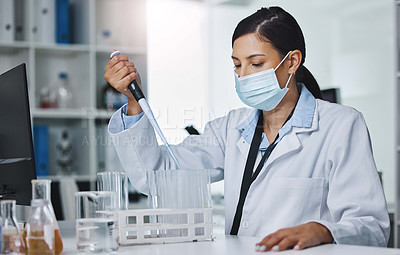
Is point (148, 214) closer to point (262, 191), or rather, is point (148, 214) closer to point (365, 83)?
point (262, 191)

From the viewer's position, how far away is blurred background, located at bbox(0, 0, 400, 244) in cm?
327

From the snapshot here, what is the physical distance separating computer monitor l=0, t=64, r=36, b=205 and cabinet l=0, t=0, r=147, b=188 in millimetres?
1813

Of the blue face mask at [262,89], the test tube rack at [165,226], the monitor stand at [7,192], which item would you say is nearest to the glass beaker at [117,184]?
the test tube rack at [165,226]

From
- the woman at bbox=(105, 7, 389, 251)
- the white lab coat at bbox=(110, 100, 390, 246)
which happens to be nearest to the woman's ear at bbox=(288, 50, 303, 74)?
the woman at bbox=(105, 7, 389, 251)

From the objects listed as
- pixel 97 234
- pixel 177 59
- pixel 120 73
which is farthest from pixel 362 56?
pixel 97 234

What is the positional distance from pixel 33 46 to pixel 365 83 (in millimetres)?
2042

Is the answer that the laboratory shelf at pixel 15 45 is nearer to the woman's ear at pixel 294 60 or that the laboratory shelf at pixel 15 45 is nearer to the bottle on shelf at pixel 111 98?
the bottle on shelf at pixel 111 98

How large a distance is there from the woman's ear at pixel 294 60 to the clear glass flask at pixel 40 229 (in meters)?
0.92

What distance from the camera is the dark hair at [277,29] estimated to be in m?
1.60

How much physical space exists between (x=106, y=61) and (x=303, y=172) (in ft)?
7.47

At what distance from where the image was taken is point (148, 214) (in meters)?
1.18

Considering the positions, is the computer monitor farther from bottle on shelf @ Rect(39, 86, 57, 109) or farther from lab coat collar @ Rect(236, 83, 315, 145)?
bottle on shelf @ Rect(39, 86, 57, 109)

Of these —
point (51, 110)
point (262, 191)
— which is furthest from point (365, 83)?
point (262, 191)

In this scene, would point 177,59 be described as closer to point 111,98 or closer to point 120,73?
point 111,98
